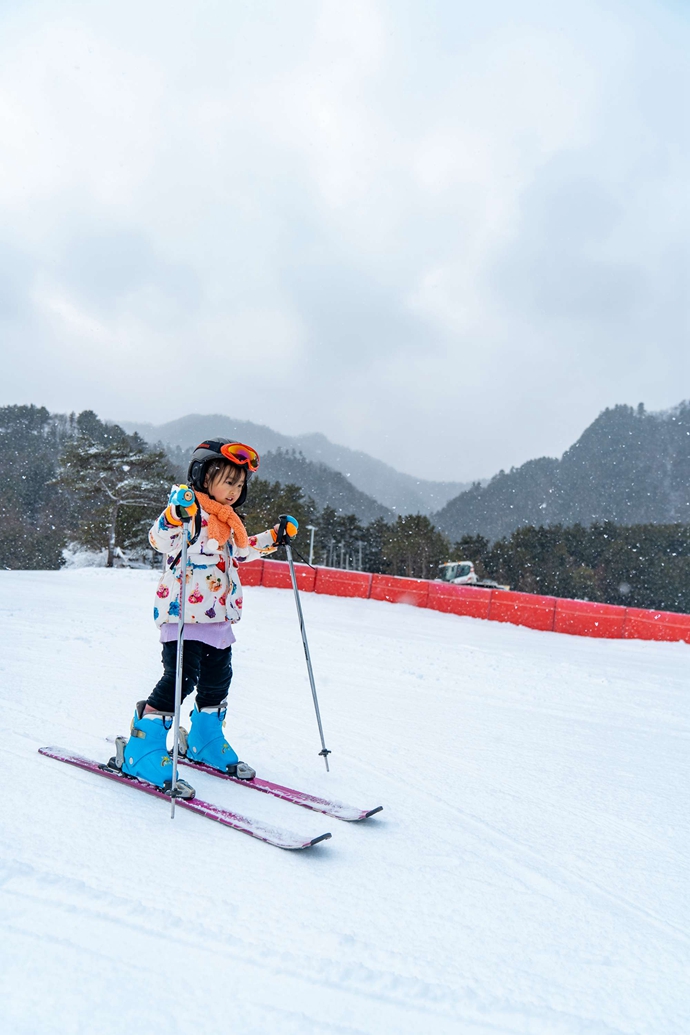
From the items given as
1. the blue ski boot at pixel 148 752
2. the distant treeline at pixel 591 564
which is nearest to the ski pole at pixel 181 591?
the blue ski boot at pixel 148 752

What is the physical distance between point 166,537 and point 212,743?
3.58 feet

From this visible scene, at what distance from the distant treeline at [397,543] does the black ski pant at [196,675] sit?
3796 cm

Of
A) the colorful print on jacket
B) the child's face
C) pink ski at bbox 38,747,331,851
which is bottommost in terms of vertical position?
pink ski at bbox 38,747,331,851

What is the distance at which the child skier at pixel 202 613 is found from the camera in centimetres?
292

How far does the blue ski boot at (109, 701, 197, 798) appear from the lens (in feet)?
9.29

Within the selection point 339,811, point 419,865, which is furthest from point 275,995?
point 339,811

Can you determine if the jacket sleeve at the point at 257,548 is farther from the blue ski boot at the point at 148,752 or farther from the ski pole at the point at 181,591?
the blue ski boot at the point at 148,752

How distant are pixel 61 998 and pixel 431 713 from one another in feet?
13.0

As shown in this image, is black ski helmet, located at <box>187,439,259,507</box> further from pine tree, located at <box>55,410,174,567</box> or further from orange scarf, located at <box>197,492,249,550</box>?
pine tree, located at <box>55,410,174,567</box>

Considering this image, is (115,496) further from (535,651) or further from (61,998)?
(61,998)

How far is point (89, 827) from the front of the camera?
228 centimetres

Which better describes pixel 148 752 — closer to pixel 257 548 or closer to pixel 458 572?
pixel 257 548

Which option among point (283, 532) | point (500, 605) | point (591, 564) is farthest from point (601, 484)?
point (283, 532)

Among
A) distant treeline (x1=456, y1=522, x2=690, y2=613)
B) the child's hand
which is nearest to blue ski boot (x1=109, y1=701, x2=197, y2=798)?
the child's hand
